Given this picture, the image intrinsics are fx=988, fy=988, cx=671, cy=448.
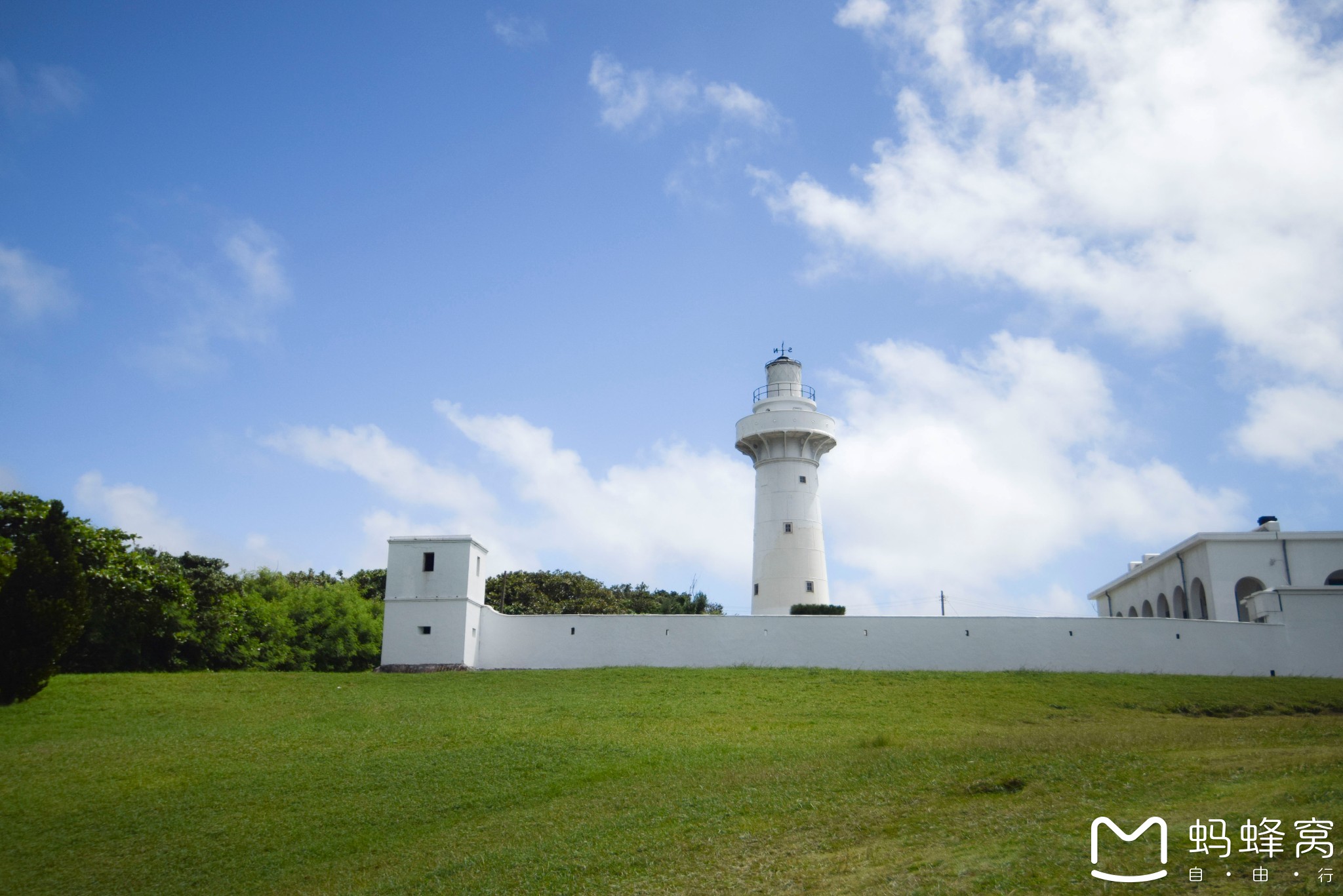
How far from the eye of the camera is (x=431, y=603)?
3058 centimetres

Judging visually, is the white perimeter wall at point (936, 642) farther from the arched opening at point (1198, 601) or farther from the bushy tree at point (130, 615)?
the bushy tree at point (130, 615)

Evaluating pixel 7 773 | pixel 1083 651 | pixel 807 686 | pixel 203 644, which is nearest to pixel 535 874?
pixel 7 773

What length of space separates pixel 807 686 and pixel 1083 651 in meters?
9.31

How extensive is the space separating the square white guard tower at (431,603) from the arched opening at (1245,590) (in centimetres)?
2449

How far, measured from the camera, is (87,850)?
13820 millimetres

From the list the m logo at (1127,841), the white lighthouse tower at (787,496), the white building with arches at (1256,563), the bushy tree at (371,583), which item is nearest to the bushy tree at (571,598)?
the bushy tree at (371,583)

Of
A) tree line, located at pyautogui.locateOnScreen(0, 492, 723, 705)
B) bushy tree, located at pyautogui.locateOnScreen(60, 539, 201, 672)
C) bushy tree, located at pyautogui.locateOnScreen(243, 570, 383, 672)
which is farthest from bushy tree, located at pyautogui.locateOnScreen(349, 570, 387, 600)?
bushy tree, located at pyautogui.locateOnScreen(60, 539, 201, 672)

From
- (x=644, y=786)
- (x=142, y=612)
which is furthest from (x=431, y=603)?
(x=644, y=786)

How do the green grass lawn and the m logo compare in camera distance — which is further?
the green grass lawn

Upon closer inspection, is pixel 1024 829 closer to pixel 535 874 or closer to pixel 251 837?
pixel 535 874

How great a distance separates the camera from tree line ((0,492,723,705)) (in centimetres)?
2375

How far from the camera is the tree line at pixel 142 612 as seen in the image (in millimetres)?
23750

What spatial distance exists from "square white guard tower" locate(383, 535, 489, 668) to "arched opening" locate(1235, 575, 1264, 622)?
2449cm

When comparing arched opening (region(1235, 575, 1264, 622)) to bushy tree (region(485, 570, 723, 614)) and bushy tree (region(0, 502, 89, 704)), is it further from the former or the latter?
bushy tree (region(0, 502, 89, 704))
